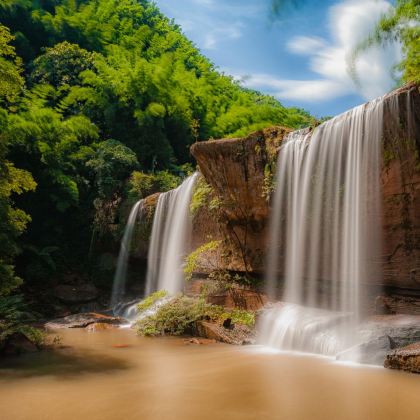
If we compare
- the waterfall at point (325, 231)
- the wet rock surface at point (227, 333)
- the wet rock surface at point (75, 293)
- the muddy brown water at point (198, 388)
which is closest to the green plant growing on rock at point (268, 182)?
the waterfall at point (325, 231)

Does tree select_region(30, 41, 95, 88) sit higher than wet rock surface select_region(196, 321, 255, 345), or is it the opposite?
tree select_region(30, 41, 95, 88)

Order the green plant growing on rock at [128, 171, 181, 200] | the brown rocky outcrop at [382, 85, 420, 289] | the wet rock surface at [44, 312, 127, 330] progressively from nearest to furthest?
1. the brown rocky outcrop at [382, 85, 420, 289]
2. the wet rock surface at [44, 312, 127, 330]
3. the green plant growing on rock at [128, 171, 181, 200]

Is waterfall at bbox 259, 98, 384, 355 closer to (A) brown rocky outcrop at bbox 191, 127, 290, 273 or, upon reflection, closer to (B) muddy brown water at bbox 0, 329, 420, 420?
(A) brown rocky outcrop at bbox 191, 127, 290, 273

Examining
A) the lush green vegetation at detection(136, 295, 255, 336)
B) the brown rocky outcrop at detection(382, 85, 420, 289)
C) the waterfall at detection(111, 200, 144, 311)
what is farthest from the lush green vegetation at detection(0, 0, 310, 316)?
the brown rocky outcrop at detection(382, 85, 420, 289)

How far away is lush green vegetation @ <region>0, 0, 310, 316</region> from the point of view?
1928cm

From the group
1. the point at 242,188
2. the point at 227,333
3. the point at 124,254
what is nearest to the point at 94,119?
the point at 124,254

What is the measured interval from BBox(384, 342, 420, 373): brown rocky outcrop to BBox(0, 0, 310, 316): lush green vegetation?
722cm

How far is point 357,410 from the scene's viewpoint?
15.4ft

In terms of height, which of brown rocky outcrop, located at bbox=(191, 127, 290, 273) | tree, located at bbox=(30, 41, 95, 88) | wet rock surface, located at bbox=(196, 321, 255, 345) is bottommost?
wet rock surface, located at bbox=(196, 321, 255, 345)

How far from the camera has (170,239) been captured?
1725 centimetres

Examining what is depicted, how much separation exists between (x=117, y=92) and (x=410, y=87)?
66.8 feet

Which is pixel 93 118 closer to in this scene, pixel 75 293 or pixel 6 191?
pixel 75 293

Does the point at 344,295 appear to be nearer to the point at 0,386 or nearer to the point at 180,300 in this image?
the point at 180,300

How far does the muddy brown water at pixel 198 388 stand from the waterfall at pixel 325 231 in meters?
1.25
